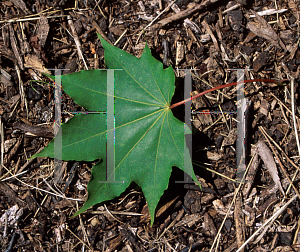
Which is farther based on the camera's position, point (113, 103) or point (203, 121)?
point (203, 121)

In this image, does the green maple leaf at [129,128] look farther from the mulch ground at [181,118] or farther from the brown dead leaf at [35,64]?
the brown dead leaf at [35,64]

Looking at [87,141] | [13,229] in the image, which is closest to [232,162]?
[87,141]

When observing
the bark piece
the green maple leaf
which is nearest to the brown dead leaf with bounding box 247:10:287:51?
the green maple leaf

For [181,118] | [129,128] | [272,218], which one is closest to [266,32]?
[181,118]

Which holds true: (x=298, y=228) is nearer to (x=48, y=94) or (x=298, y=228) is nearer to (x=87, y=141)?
(x=87, y=141)

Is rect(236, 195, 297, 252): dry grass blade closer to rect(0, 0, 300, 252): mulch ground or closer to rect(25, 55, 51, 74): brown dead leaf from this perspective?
rect(0, 0, 300, 252): mulch ground

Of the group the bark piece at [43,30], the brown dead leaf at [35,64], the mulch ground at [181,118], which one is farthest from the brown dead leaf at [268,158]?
the bark piece at [43,30]

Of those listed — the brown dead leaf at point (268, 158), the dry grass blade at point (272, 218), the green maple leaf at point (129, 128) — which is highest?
the green maple leaf at point (129, 128)
